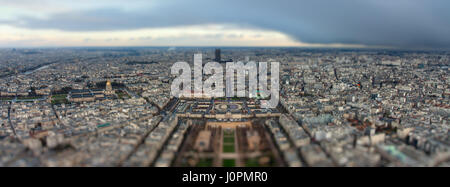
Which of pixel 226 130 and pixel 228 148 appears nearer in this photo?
pixel 228 148

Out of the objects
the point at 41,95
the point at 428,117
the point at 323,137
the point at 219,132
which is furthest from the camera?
the point at 41,95

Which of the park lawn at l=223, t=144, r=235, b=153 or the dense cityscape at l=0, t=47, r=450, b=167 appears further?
the park lawn at l=223, t=144, r=235, b=153

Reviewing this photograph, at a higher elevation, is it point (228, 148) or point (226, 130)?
point (226, 130)

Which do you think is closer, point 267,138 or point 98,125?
point 267,138

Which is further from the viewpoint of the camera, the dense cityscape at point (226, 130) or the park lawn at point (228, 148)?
the park lawn at point (228, 148)

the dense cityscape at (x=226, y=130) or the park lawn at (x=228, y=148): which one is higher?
the dense cityscape at (x=226, y=130)

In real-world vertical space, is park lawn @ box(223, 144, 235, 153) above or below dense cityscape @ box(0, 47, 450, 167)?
below
